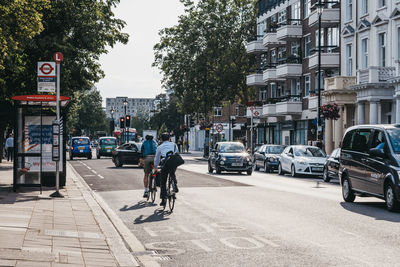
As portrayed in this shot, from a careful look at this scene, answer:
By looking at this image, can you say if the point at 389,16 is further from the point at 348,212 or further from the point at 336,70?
the point at 348,212

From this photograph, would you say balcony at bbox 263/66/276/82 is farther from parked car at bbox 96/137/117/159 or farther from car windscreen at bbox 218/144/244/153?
car windscreen at bbox 218/144/244/153

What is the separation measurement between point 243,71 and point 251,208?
55833 mm

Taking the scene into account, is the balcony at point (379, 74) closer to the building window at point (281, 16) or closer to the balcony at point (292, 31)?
the balcony at point (292, 31)

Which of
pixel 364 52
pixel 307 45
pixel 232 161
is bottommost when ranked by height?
pixel 232 161

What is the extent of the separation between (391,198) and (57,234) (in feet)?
24.7

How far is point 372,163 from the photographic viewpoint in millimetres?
15414

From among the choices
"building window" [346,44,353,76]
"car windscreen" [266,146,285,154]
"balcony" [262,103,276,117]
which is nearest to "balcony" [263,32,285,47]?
"balcony" [262,103,276,117]

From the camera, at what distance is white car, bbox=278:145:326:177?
31266 millimetres

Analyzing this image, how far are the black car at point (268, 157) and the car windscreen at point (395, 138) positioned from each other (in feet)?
68.0

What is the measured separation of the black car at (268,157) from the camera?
36.2 m

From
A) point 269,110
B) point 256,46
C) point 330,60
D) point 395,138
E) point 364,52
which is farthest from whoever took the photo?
point 256,46

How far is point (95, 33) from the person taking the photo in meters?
30.8

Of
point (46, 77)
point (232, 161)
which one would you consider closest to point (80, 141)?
point (232, 161)

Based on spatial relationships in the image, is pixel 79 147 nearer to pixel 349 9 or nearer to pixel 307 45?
pixel 307 45
